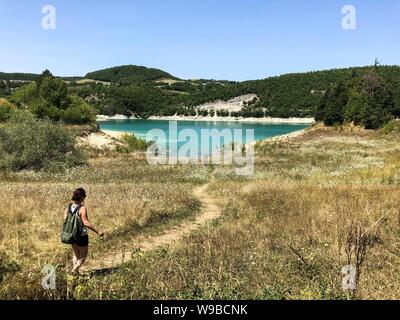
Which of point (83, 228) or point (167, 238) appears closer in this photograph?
point (83, 228)

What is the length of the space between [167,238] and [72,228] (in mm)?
4861

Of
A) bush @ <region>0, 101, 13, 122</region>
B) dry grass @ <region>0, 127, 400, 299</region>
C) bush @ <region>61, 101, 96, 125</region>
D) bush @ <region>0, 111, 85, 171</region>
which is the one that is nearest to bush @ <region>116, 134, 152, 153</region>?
bush @ <region>61, 101, 96, 125</region>

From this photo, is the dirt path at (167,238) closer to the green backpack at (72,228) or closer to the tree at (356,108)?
the green backpack at (72,228)

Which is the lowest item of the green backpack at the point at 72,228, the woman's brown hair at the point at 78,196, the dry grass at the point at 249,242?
the dry grass at the point at 249,242

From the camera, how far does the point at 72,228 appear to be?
916 centimetres

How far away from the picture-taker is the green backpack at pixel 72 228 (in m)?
9.14

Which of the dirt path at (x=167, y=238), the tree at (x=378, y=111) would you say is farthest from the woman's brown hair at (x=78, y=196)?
the tree at (x=378, y=111)

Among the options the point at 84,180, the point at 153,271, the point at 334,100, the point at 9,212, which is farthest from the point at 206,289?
the point at 334,100

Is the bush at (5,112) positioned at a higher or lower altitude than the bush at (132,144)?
higher

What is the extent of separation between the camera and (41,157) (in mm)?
35500

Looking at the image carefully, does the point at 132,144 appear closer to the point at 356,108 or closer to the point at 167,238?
the point at 356,108

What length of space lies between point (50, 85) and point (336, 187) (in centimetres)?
6275

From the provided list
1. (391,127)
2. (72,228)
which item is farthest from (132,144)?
(72,228)

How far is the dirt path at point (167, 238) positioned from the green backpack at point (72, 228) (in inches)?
36.6
